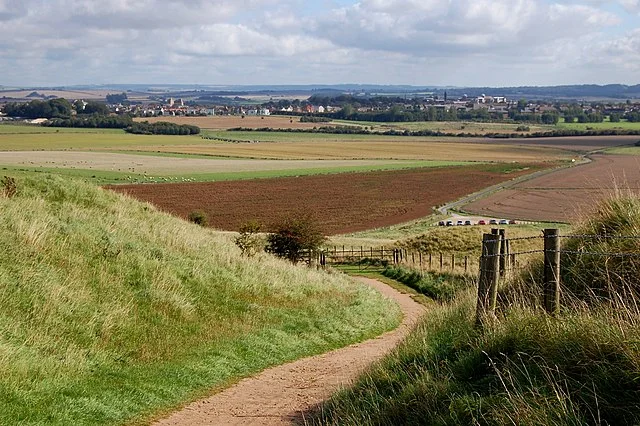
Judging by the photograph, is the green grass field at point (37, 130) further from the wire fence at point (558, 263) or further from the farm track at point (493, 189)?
the wire fence at point (558, 263)

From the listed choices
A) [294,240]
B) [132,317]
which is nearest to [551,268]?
[132,317]

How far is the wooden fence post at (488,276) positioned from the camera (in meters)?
10.2

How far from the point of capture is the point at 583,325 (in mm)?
8070

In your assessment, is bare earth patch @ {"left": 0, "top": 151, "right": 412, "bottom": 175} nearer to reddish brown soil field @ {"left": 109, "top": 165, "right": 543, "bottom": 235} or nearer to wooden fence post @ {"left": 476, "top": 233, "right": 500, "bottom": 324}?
reddish brown soil field @ {"left": 109, "top": 165, "right": 543, "bottom": 235}

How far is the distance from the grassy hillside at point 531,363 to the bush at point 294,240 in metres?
25.9

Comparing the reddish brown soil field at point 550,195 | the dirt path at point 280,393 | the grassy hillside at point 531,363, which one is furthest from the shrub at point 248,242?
the reddish brown soil field at point 550,195

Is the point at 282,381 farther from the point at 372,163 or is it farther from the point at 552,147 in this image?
the point at 552,147

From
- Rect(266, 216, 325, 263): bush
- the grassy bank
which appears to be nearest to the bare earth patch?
Rect(266, 216, 325, 263): bush

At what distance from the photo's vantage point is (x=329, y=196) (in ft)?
281

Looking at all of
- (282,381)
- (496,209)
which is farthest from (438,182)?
(282,381)

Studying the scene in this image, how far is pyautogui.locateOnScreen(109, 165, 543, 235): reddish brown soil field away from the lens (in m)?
69.0

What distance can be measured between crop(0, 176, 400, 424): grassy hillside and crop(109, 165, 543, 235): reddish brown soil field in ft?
130

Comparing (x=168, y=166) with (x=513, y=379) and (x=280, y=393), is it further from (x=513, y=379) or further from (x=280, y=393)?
(x=513, y=379)

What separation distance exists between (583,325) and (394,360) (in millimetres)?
3077
